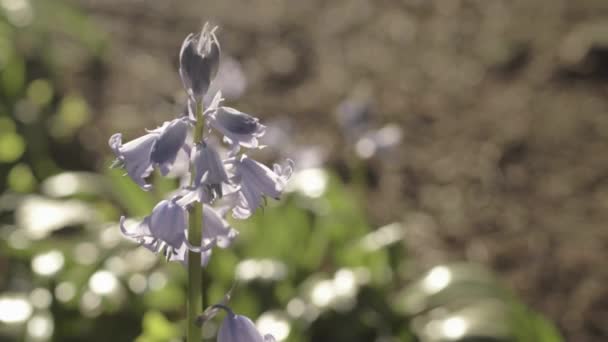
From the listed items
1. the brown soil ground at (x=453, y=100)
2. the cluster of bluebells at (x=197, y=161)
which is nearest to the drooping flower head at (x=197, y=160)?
the cluster of bluebells at (x=197, y=161)

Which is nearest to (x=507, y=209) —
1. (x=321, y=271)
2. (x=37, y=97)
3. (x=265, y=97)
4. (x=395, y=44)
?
(x=321, y=271)

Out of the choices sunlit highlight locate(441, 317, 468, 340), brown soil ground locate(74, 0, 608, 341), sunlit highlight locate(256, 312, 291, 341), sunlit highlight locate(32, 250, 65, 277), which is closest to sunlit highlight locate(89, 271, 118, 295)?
sunlit highlight locate(32, 250, 65, 277)

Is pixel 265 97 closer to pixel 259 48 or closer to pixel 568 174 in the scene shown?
pixel 259 48

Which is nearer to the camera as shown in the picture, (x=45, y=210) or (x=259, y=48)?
(x=45, y=210)

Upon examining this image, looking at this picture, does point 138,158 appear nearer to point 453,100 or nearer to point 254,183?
point 254,183

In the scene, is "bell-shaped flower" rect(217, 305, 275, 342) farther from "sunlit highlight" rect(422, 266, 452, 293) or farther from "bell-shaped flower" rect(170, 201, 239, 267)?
"sunlit highlight" rect(422, 266, 452, 293)

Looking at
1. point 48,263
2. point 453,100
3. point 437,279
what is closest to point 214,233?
point 48,263

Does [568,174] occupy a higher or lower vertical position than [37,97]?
lower
